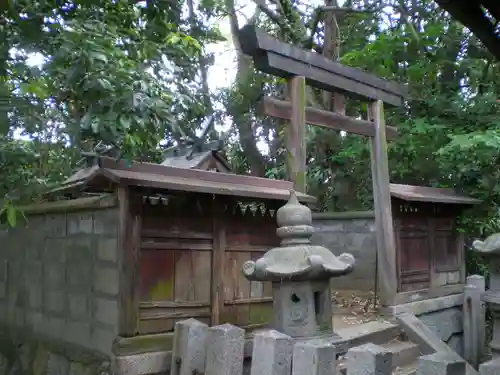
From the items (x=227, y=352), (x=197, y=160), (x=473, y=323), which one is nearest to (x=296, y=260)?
(x=227, y=352)

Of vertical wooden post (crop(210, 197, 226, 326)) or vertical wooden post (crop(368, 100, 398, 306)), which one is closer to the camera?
vertical wooden post (crop(210, 197, 226, 326))

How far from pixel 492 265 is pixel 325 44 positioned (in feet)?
25.7

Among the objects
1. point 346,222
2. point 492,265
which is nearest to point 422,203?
point 346,222

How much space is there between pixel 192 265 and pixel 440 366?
2.89 meters

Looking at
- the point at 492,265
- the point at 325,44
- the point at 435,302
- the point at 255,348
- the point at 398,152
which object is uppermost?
the point at 325,44

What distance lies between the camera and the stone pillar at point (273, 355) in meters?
3.42

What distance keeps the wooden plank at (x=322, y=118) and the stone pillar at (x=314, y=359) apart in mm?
3441

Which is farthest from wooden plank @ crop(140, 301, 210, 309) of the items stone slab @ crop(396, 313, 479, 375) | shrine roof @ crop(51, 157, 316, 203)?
stone slab @ crop(396, 313, 479, 375)

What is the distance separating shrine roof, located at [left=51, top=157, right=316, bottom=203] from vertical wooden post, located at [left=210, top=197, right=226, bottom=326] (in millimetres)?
304

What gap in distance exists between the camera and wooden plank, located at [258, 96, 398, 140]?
20.5 ft

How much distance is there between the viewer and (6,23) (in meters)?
3.76

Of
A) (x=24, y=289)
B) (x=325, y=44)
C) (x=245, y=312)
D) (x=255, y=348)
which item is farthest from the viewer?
(x=325, y=44)

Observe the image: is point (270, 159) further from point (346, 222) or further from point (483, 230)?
point (483, 230)

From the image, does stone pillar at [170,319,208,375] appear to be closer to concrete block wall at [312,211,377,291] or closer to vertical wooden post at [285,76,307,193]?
vertical wooden post at [285,76,307,193]
